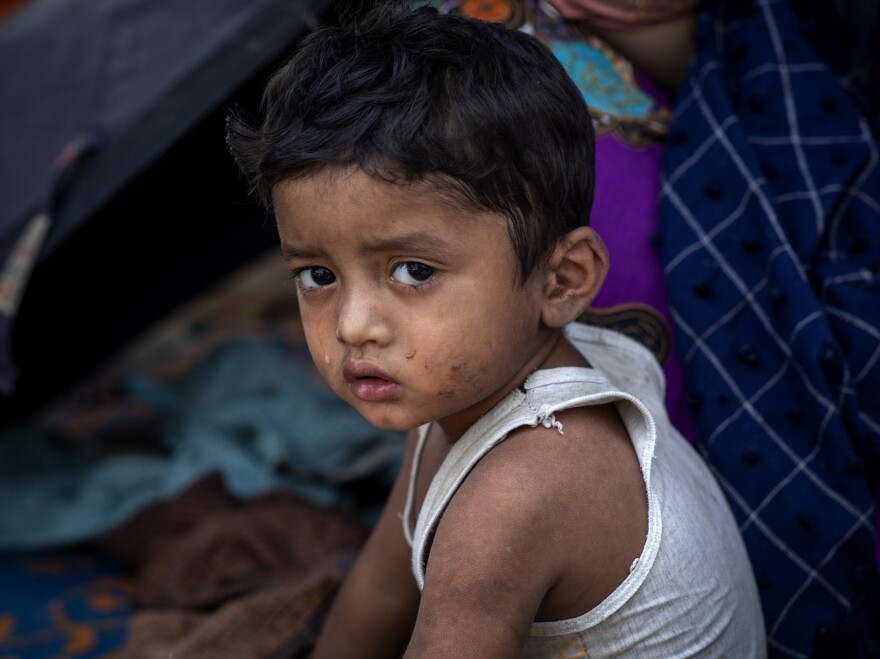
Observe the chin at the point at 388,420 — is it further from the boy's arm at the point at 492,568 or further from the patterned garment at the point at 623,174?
the patterned garment at the point at 623,174

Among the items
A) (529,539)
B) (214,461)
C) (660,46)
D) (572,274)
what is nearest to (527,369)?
(572,274)

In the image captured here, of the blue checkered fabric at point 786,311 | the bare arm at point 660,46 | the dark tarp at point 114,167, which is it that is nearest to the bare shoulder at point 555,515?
the blue checkered fabric at point 786,311

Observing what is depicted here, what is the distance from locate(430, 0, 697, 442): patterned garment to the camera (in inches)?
58.9

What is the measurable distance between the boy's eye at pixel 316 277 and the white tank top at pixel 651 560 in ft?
0.83

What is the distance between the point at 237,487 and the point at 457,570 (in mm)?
1345

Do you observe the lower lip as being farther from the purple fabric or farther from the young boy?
the purple fabric

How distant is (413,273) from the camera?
1.09 meters

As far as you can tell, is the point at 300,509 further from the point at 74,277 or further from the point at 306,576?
the point at 74,277

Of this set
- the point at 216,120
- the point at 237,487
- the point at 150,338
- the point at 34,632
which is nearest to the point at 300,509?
the point at 237,487

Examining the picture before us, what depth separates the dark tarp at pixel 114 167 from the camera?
194 centimetres

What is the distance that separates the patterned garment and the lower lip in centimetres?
47

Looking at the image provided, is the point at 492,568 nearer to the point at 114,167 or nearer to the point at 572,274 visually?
the point at 572,274

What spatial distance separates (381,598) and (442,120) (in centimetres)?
77

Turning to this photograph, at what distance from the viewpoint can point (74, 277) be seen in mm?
2234
